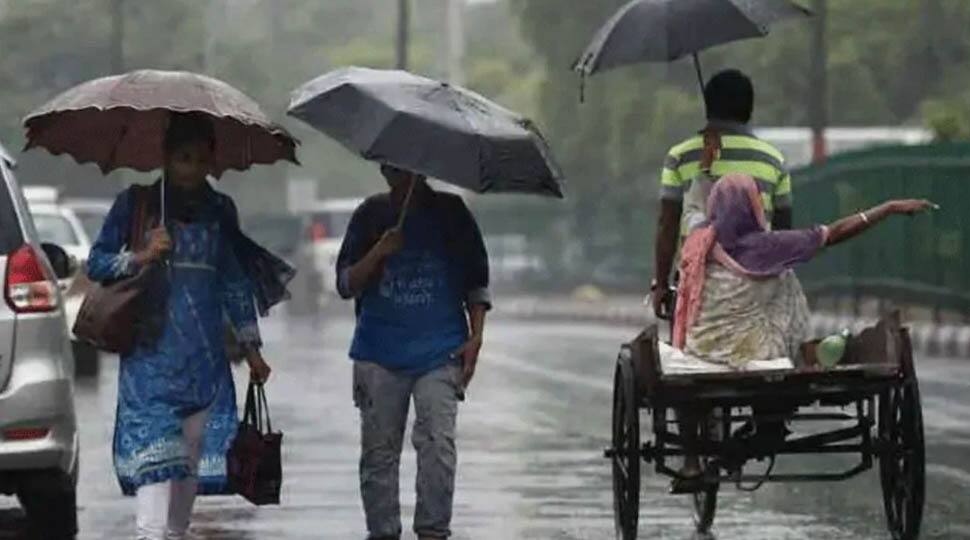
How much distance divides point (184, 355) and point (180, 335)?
7 cm

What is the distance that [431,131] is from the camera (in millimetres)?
10594

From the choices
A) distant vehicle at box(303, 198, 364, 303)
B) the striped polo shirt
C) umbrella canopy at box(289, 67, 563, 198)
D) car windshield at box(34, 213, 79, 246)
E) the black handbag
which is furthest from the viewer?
distant vehicle at box(303, 198, 364, 303)

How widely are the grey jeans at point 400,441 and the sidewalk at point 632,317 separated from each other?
8763mm

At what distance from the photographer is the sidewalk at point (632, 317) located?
29219 millimetres

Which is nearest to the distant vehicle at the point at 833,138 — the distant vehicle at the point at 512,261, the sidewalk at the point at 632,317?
the sidewalk at the point at 632,317

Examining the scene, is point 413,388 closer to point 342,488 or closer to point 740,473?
point 740,473

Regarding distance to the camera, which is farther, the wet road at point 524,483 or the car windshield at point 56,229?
the car windshield at point 56,229

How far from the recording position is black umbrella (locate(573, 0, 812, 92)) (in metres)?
11.9

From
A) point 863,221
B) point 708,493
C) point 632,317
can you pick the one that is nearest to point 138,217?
point 863,221

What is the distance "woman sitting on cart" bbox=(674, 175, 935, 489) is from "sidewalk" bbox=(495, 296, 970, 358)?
8.52 m

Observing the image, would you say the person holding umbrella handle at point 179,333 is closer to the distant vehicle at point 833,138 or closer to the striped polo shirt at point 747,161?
the striped polo shirt at point 747,161

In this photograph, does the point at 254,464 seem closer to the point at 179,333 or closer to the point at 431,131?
the point at 179,333

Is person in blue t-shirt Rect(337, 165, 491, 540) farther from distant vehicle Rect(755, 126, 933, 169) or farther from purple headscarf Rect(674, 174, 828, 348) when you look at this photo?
distant vehicle Rect(755, 126, 933, 169)

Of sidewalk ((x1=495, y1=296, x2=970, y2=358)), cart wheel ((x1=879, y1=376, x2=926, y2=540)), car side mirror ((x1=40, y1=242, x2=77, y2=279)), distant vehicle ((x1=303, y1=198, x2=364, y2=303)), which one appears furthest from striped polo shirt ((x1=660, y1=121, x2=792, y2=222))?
distant vehicle ((x1=303, y1=198, x2=364, y2=303))
